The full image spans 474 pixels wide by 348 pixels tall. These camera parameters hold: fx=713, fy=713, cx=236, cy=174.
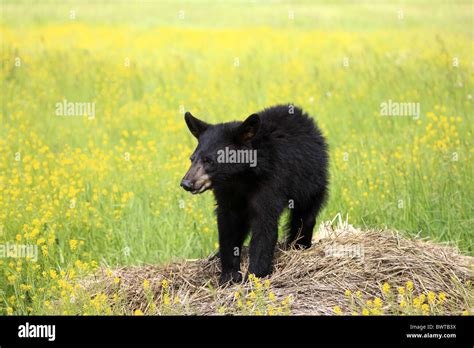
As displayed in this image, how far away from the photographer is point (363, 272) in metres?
6.36

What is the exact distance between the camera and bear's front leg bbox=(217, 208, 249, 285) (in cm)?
673

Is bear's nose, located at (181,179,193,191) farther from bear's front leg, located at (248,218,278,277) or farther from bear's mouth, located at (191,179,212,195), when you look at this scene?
bear's front leg, located at (248,218,278,277)

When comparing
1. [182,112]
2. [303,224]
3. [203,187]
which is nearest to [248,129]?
[203,187]

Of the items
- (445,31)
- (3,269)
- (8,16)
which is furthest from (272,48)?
(3,269)

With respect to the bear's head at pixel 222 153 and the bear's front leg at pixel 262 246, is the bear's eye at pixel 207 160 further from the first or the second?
the bear's front leg at pixel 262 246

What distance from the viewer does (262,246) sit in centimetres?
658

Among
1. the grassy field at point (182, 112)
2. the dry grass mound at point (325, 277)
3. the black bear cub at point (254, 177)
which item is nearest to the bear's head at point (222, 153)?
the black bear cub at point (254, 177)

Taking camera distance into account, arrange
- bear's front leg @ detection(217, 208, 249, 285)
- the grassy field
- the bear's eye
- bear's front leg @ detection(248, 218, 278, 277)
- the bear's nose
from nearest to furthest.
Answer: the bear's nose
the bear's eye
bear's front leg @ detection(248, 218, 278, 277)
bear's front leg @ detection(217, 208, 249, 285)
the grassy field

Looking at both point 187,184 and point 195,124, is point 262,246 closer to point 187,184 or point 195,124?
point 187,184

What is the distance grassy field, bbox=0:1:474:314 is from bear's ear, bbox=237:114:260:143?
6.26 ft

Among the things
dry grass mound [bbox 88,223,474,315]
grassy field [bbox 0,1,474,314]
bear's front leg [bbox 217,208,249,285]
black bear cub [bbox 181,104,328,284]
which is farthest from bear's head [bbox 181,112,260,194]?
grassy field [bbox 0,1,474,314]

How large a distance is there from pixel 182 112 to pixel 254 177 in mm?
5636

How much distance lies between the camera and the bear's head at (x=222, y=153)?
6293 millimetres

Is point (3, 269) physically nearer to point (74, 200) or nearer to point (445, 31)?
point (74, 200)
